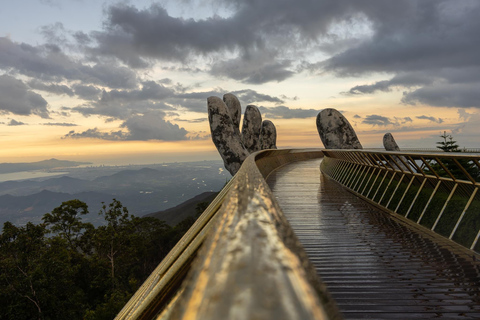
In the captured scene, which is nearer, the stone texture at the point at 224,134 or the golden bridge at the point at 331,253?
the golden bridge at the point at 331,253

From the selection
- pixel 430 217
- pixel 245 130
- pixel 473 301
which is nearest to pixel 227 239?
pixel 473 301

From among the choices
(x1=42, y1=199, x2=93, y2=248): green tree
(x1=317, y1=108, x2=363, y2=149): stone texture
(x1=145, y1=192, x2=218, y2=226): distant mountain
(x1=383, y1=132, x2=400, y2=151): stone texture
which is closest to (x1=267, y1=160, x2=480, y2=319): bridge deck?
(x1=317, y1=108, x2=363, y2=149): stone texture

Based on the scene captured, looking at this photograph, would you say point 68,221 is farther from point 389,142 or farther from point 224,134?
point 389,142

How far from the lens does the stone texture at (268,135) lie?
159ft

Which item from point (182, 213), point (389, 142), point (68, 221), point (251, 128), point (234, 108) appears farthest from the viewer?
point (182, 213)

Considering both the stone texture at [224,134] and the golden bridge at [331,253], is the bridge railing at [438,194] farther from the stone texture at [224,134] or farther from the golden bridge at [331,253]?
the stone texture at [224,134]

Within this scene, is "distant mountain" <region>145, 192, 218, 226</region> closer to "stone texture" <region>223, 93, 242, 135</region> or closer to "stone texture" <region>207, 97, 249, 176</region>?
"stone texture" <region>223, 93, 242, 135</region>

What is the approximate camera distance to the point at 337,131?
36.4 m

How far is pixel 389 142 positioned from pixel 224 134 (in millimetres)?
17339

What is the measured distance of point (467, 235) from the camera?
6.07 metres

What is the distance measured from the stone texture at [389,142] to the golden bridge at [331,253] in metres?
24.1

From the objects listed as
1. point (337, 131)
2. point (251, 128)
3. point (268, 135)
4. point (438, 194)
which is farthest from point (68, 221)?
point (438, 194)

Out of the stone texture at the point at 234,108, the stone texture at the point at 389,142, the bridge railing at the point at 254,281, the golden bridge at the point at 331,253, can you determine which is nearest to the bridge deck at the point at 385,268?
the golden bridge at the point at 331,253

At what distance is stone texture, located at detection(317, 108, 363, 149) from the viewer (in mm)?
36188
